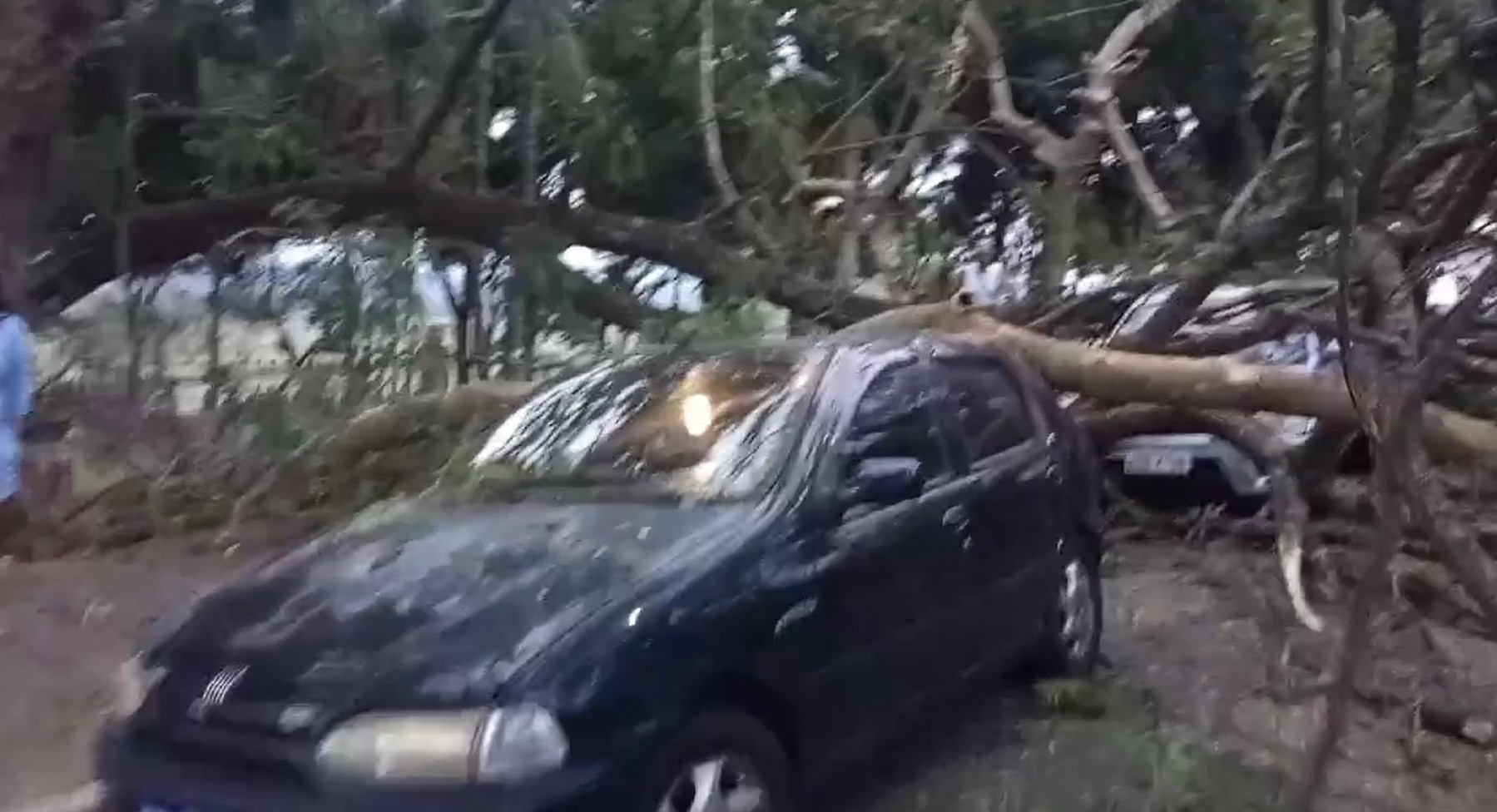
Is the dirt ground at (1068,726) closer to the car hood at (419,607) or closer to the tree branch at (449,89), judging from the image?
the car hood at (419,607)

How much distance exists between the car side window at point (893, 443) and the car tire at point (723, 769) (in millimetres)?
911

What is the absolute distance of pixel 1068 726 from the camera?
5930 millimetres

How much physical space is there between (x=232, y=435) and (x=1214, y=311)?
198 inches

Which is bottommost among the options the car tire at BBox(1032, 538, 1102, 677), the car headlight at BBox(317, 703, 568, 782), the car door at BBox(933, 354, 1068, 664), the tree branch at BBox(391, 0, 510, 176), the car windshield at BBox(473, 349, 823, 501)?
the car tire at BBox(1032, 538, 1102, 677)

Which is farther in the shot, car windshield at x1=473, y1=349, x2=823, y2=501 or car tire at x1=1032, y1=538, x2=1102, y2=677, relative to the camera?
car tire at x1=1032, y1=538, x2=1102, y2=677

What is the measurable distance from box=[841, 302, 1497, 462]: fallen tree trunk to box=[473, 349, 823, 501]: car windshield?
2.54 feet

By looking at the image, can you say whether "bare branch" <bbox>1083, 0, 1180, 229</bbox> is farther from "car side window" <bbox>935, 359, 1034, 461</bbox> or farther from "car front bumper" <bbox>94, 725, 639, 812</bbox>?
"car front bumper" <bbox>94, 725, 639, 812</bbox>

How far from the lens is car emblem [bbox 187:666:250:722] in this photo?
4105 mm

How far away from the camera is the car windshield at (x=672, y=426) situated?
15.8ft

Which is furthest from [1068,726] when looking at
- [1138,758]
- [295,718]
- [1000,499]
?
[295,718]

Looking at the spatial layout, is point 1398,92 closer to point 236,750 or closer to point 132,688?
point 236,750

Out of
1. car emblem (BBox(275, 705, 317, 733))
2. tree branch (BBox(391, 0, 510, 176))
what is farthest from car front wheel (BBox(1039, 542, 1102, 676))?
tree branch (BBox(391, 0, 510, 176))

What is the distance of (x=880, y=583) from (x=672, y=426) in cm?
86

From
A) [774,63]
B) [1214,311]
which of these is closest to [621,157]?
[774,63]
